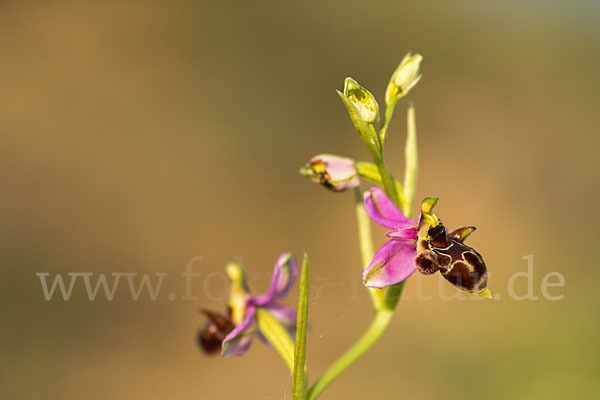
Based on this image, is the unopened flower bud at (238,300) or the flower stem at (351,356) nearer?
the flower stem at (351,356)

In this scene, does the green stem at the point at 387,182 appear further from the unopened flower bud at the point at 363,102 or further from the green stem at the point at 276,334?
the green stem at the point at 276,334

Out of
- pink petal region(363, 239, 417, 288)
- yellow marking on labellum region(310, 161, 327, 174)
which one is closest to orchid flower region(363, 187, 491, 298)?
pink petal region(363, 239, 417, 288)

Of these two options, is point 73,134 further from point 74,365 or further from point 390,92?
point 390,92

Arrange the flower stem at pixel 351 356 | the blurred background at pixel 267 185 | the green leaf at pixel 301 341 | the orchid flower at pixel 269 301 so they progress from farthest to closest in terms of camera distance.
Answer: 1. the blurred background at pixel 267 185
2. the orchid flower at pixel 269 301
3. the flower stem at pixel 351 356
4. the green leaf at pixel 301 341

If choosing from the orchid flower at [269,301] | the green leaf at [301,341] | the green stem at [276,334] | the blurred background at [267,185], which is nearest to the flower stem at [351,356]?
the green leaf at [301,341]

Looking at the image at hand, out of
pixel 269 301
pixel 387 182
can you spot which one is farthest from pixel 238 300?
pixel 387 182

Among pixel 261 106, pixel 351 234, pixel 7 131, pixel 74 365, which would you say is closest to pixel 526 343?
pixel 351 234
